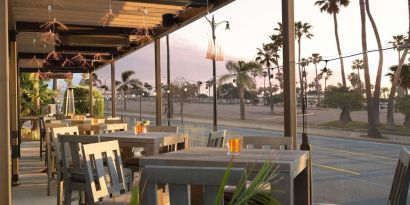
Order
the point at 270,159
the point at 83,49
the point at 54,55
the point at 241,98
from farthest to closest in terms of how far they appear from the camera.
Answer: the point at 54,55
the point at 83,49
the point at 241,98
the point at 270,159

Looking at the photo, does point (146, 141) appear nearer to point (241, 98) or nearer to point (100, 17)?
point (100, 17)

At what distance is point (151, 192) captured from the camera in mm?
1854

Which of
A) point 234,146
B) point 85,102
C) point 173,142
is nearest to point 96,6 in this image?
point 173,142

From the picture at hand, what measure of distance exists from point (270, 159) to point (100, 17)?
6.12 metres

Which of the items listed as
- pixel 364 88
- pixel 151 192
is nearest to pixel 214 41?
pixel 151 192

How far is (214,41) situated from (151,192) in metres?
5.10

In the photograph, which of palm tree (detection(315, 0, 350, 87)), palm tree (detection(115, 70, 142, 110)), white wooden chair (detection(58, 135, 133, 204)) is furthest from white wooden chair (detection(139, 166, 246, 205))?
palm tree (detection(115, 70, 142, 110))

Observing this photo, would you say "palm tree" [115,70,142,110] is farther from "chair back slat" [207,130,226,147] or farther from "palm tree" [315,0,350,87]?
"chair back slat" [207,130,226,147]

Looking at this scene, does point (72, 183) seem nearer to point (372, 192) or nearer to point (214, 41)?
point (214, 41)

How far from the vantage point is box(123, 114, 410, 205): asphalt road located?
673 centimetres

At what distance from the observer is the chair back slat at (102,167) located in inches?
128

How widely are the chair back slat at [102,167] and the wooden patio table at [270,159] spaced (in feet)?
1.59

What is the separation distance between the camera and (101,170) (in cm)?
336

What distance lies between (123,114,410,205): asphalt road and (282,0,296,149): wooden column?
110cm
